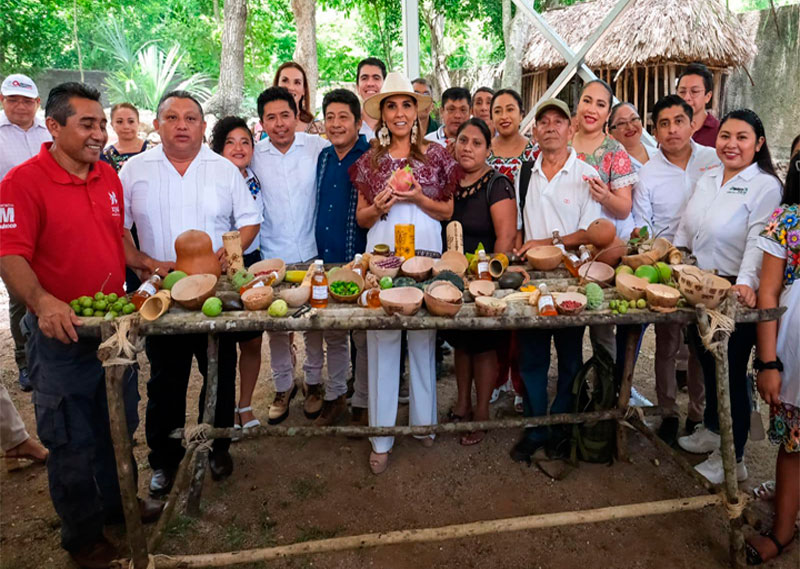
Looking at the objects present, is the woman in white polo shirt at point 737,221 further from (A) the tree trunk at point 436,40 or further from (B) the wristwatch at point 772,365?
(A) the tree trunk at point 436,40

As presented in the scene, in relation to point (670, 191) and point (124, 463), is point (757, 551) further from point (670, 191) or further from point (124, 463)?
point (124, 463)

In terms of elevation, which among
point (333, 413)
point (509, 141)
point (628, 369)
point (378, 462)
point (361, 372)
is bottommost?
point (378, 462)

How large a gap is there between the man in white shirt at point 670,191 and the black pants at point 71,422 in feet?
10.1

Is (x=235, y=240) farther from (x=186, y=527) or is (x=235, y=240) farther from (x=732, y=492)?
(x=732, y=492)

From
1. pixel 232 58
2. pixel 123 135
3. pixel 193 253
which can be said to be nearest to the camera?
pixel 193 253

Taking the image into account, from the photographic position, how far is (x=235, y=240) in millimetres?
2721

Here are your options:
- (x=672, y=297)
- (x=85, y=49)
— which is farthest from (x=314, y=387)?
(x=85, y=49)

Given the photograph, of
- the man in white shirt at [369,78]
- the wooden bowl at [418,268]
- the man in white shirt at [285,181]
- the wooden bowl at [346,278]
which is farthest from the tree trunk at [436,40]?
the wooden bowl at [346,278]

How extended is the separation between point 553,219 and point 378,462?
177 cm

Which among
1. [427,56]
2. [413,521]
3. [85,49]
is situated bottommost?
[413,521]

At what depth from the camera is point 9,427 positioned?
3.05 meters

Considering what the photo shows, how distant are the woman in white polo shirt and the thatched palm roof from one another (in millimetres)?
6516

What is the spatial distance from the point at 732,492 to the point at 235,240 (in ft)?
8.66

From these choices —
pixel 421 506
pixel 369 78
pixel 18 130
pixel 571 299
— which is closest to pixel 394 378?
pixel 421 506
